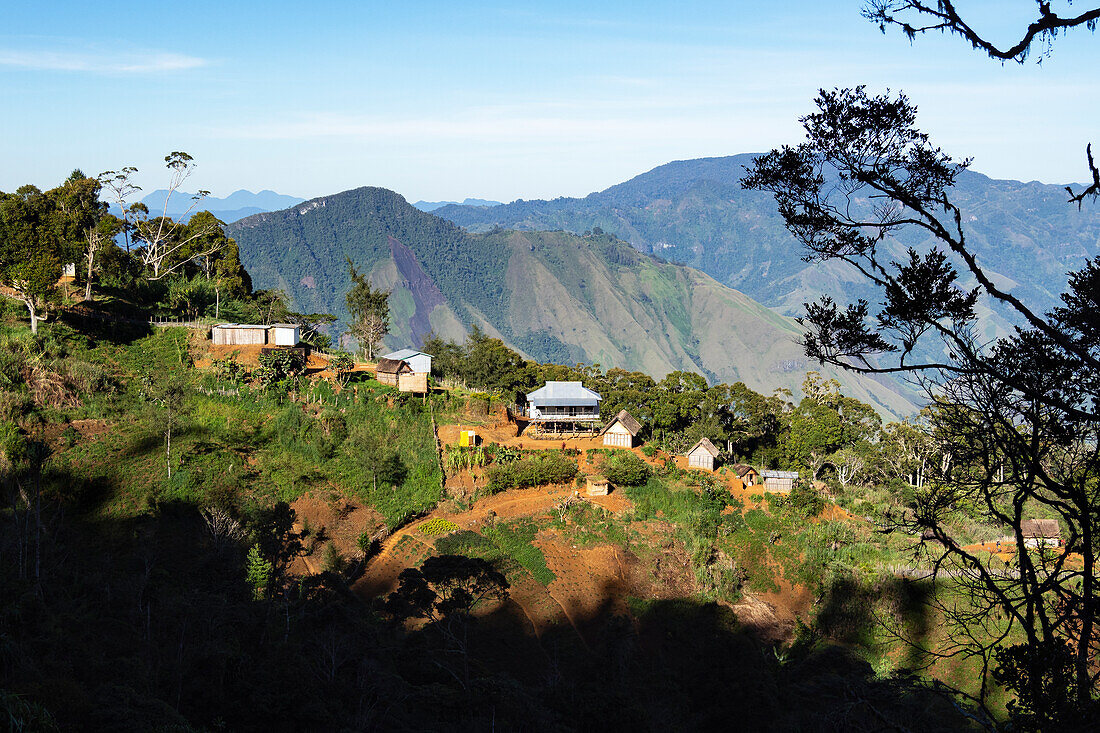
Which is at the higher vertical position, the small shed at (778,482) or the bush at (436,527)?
the small shed at (778,482)

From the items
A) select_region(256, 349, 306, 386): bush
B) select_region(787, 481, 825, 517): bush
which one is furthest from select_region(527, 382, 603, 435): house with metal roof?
select_region(256, 349, 306, 386): bush

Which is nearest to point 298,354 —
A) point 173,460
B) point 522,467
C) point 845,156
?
point 173,460

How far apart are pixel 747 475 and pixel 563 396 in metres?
10.3

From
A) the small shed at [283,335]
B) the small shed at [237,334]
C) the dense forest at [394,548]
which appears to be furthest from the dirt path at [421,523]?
the small shed at [237,334]

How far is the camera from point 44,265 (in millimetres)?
32188

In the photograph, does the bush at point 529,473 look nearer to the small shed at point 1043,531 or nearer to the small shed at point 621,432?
the small shed at point 621,432

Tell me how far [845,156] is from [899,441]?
125 feet

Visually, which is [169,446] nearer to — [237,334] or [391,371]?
[237,334]

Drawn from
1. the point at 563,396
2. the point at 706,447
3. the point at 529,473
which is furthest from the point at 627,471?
the point at 563,396

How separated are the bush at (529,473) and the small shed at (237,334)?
1413cm

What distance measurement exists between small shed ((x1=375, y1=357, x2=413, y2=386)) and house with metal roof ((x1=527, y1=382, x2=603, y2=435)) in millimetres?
6845

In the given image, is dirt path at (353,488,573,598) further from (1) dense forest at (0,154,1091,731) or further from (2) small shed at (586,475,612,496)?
(2) small shed at (586,475,612,496)

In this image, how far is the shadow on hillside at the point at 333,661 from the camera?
1436cm

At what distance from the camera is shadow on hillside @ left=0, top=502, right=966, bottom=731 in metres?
14.4
